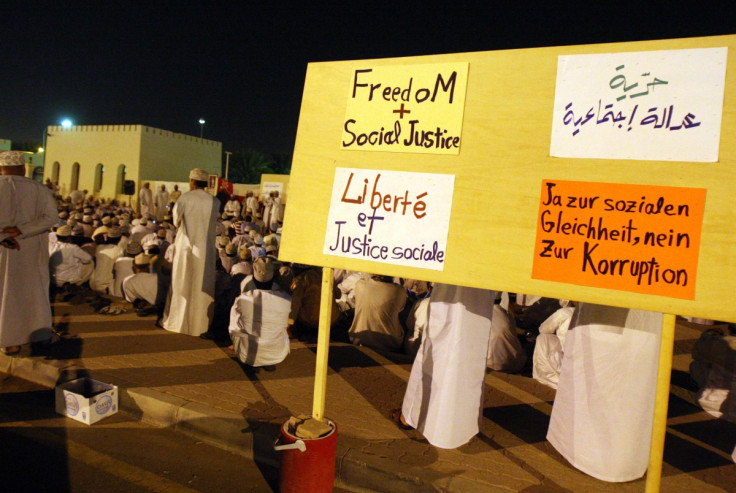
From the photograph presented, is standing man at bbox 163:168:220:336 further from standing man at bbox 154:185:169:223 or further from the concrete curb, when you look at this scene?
standing man at bbox 154:185:169:223

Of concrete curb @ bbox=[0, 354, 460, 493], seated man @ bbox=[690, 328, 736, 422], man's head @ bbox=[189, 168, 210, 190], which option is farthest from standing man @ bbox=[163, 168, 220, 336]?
seated man @ bbox=[690, 328, 736, 422]

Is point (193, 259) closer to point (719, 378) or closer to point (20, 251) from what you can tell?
point (20, 251)

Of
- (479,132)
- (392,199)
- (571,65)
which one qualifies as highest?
(571,65)

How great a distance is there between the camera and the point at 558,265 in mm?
Result: 2189

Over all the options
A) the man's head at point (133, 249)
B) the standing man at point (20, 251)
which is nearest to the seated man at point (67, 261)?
the man's head at point (133, 249)

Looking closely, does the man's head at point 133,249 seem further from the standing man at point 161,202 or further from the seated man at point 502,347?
the standing man at point 161,202

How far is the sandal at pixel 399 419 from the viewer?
3.63 metres

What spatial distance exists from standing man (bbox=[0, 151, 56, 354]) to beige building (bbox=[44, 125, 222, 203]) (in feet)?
90.3

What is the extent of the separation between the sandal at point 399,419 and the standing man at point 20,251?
3.51 m

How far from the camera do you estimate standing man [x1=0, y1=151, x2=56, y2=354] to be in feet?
14.8

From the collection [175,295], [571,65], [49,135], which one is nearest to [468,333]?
[571,65]

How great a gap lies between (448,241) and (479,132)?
55cm

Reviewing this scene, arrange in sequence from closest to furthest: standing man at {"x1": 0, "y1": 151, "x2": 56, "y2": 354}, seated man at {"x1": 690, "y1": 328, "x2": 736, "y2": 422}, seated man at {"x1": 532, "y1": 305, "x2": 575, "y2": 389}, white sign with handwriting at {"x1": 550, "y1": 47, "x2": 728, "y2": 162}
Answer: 1. white sign with handwriting at {"x1": 550, "y1": 47, "x2": 728, "y2": 162}
2. seated man at {"x1": 690, "y1": 328, "x2": 736, "y2": 422}
3. standing man at {"x1": 0, "y1": 151, "x2": 56, "y2": 354}
4. seated man at {"x1": 532, "y1": 305, "x2": 575, "y2": 389}

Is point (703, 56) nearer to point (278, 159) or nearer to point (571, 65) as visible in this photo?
point (571, 65)
